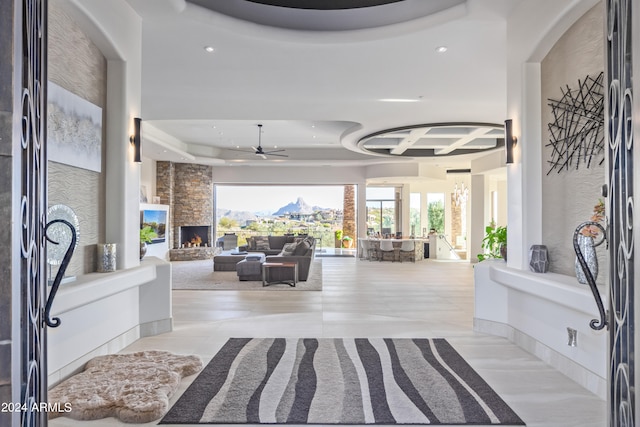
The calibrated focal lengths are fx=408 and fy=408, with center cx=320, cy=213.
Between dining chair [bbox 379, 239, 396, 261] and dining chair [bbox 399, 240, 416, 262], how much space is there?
25cm

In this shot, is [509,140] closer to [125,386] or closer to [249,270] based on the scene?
[125,386]

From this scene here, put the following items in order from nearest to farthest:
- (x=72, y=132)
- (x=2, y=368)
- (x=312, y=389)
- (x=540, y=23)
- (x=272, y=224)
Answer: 1. (x=2, y=368)
2. (x=312, y=389)
3. (x=72, y=132)
4. (x=540, y=23)
5. (x=272, y=224)

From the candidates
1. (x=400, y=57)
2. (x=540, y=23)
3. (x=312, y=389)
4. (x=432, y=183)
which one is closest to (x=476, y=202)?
(x=432, y=183)

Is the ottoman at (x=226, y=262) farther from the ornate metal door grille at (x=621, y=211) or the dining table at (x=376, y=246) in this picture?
the ornate metal door grille at (x=621, y=211)

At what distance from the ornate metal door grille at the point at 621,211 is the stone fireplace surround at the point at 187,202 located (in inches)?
477

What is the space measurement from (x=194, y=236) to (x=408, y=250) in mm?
6904

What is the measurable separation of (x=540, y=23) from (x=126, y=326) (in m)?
4.47

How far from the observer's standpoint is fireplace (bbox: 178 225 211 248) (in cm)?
1308

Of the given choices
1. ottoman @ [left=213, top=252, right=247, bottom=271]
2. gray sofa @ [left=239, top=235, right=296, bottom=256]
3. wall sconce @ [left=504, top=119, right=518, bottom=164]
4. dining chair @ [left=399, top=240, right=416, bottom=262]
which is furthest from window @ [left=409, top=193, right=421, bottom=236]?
wall sconce @ [left=504, top=119, right=518, bottom=164]

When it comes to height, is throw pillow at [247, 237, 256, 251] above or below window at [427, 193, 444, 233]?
below

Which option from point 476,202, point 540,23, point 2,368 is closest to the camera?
point 2,368

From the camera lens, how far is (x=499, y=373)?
3.11 metres

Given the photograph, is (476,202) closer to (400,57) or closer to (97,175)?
(400,57)

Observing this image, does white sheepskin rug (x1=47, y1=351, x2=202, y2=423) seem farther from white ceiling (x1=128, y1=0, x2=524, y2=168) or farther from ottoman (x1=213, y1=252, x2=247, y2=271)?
ottoman (x1=213, y1=252, x2=247, y2=271)
